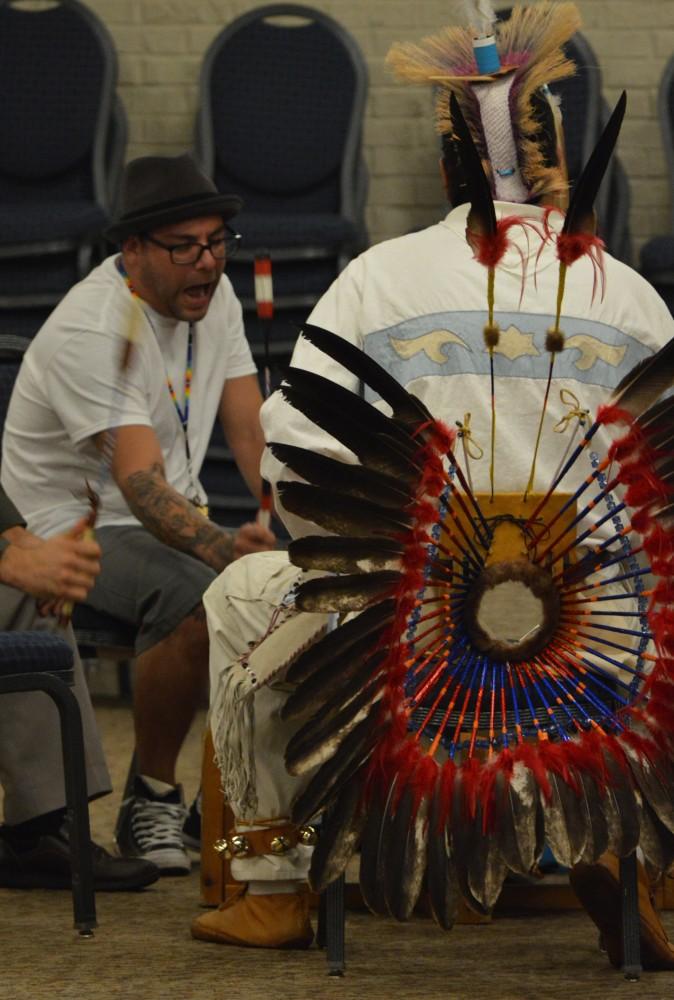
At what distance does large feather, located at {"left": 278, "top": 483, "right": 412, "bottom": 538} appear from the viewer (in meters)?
2.33

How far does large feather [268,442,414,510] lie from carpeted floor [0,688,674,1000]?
0.62 meters

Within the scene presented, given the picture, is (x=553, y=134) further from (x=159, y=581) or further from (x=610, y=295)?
(x=159, y=581)

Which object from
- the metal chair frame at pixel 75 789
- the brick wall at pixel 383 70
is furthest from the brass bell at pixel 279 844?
the brick wall at pixel 383 70

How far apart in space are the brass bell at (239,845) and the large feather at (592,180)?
3.05 feet

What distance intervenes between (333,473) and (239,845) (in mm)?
613

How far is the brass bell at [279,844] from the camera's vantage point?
8.67ft

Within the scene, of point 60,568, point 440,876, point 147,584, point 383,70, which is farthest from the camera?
point 383,70

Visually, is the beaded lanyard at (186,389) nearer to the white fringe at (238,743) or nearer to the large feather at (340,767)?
the white fringe at (238,743)

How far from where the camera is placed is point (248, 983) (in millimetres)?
2428

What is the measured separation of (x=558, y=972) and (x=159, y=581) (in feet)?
3.89

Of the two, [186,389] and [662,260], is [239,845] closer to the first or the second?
[186,389]

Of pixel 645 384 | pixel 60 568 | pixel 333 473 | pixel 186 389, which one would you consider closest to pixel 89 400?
pixel 186 389

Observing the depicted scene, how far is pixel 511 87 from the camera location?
102 inches

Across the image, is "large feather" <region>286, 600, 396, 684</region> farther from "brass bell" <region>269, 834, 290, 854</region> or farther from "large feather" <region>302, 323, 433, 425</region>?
"brass bell" <region>269, 834, 290, 854</region>
